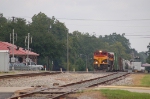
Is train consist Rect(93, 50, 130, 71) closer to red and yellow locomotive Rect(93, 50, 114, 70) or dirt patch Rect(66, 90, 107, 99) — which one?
red and yellow locomotive Rect(93, 50, 114, 70)

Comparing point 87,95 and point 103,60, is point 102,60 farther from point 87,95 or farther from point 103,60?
point 87,95

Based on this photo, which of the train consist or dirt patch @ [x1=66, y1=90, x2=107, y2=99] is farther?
the train consist

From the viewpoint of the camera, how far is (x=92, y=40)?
582ft

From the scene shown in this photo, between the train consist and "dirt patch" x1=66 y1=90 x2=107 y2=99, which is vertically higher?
the train consist

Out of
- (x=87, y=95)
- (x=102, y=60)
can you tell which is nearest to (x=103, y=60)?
(x=102, y=60)

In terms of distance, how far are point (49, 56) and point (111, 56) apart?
37.7 meters

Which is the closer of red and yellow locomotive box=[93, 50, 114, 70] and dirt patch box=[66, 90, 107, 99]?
dirt patch box=[66, 90, 107, 99]

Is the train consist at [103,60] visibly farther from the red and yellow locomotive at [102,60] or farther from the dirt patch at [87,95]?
the dirt patch at [87,95]

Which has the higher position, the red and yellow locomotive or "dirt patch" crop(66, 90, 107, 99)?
the red and yellow locomotive

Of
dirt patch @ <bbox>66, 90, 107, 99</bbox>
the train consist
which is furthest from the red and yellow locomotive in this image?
dirt patch @ <bbox>66, 90, 107, 99</bbox>

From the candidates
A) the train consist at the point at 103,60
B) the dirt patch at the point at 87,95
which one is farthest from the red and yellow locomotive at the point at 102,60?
the dirt patch at the point at 87,95

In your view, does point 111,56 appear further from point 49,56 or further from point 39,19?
point 39,19

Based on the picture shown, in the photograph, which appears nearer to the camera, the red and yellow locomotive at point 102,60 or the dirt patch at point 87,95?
the dirt patch at point 87,95

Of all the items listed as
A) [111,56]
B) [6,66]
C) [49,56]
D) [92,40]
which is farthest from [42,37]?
[92,40]
